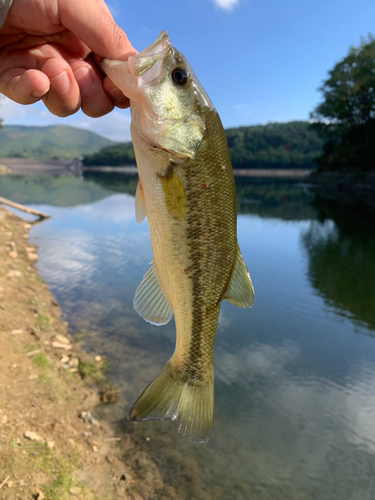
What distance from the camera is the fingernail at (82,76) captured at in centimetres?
281

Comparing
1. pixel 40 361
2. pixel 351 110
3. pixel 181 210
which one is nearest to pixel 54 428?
pixel 40 361

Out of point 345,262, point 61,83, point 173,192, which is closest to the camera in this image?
point 173,192

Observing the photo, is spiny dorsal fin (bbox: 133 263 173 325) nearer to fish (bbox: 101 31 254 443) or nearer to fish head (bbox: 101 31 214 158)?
fish (bbox: 101 31 254 443)

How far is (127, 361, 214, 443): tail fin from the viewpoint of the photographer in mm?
2109

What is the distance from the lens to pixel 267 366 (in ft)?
26.0

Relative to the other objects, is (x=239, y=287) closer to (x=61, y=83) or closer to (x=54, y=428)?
(x=61, y=83)

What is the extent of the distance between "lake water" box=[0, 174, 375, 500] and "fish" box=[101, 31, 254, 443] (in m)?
3.65

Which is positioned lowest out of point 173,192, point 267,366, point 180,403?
point 267,366

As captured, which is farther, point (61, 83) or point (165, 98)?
point (61, 83)

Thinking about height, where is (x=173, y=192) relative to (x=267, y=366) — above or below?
above

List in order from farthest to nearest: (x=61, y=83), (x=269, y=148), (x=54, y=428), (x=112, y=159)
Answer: (x=112, y=159), (x=269, y=148), (x=54, y=428), (x=61, y=83)

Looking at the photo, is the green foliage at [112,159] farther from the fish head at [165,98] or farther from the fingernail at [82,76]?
the fish head at [165,98]

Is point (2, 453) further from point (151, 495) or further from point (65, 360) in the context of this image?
point (65, 360)

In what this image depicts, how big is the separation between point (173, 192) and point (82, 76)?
5.13 feet
